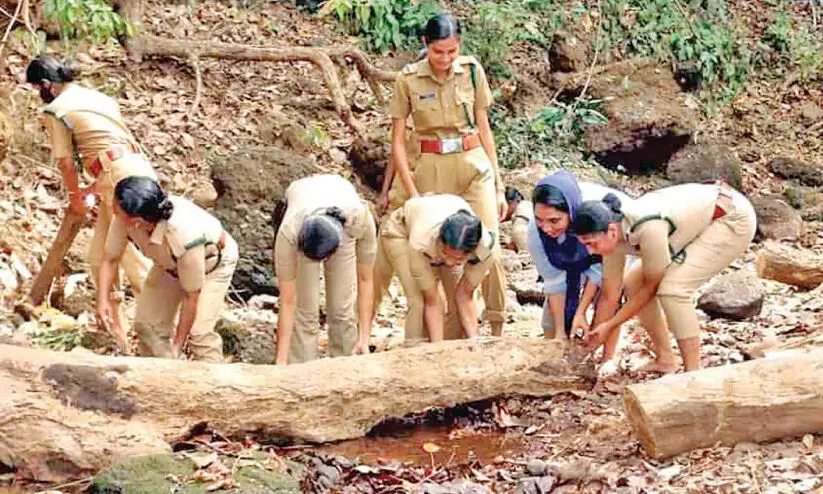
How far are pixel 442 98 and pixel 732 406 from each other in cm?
288

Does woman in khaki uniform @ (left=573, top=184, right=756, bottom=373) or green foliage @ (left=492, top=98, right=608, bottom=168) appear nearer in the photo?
woman in khaki uniform @ (left=573, top=184, right=756, bottom=373)

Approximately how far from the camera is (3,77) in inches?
379

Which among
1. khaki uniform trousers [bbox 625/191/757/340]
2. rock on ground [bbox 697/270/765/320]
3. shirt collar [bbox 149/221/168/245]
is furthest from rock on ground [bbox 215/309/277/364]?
rock on ground [bbox 697/270/765/320]

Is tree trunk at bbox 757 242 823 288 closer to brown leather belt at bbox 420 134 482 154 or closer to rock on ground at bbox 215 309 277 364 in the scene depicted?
brown leather belt at bbox 420 134 482 154

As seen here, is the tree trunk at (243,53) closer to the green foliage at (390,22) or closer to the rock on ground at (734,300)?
the green foliage at (390,22)

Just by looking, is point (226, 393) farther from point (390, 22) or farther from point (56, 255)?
point (390, 22)

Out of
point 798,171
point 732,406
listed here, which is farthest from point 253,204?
point 798,171

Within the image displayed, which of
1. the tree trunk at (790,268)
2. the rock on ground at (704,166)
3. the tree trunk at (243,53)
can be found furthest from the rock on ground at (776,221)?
the tree trunk at (243,53)

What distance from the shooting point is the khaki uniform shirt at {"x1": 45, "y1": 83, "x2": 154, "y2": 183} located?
6195mm

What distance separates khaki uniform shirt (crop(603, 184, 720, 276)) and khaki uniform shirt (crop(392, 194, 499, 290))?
24.8 inches

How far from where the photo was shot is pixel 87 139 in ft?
20.7

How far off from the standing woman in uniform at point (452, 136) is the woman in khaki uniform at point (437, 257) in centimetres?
56

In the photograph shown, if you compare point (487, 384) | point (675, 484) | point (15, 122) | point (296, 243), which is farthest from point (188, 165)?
point (675, 484)

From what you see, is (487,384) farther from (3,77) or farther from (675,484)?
(3,77)
